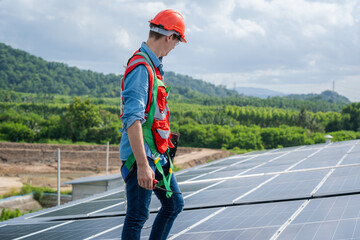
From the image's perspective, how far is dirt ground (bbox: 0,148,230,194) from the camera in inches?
1280

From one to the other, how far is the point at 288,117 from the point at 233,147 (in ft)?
67.3

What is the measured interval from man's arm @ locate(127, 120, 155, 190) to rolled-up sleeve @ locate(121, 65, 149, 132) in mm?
46

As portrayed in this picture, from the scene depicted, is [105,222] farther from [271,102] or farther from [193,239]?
[271,102]

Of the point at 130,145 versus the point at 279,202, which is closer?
the point at 130,145

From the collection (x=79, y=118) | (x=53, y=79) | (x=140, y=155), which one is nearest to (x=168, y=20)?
(x=140, y=155)

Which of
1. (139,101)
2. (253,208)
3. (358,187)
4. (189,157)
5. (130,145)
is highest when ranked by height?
(139,101)

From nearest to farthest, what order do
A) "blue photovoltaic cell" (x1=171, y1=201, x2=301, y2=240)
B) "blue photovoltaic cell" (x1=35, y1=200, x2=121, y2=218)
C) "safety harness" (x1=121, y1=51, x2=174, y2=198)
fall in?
Answer: "safety harness" (x1=121, y1=51, x2=174, y2=198) → "blue photovoltaic cell" (x1=171, y1=201, x2=301, y2=240) → "blue photovoltaic cell" (x1=35, y1=200, x2=121, y2=218)

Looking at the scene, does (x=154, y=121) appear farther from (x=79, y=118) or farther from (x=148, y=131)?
(x=79, y=118)

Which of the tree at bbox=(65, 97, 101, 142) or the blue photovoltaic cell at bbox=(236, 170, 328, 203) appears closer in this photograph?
the blue photovoltaic cell at bbox=(236, 170, 328, 203)

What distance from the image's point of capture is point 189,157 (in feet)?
123

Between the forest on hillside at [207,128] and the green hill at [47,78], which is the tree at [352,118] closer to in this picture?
the forest on hillside at [207,128]

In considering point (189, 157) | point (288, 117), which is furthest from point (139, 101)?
point (288, 117)

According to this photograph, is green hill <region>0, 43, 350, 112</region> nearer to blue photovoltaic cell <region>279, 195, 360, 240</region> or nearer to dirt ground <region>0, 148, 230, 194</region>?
dirt ground <region>0, 148, 230, 194</region>

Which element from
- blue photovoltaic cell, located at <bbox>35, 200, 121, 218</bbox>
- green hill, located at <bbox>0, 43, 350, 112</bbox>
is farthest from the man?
green hill, located at <bbox>0, 43, 350, 112</bbox>
